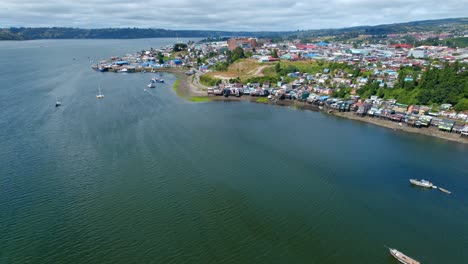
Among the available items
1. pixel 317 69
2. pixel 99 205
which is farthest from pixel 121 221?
pixel 317 69

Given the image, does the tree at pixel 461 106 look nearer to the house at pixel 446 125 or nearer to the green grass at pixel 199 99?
the house at pixel 446 125

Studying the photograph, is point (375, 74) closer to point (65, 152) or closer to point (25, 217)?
point (65, 152)

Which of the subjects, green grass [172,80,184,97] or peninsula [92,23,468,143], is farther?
green grass [172,80,184,97]

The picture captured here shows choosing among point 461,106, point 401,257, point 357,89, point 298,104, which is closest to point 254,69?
point 298,104

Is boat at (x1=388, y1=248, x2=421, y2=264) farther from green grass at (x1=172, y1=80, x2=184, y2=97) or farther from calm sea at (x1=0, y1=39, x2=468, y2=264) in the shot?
green grass at (x1=172, y1=80, x2=184, y2=97)

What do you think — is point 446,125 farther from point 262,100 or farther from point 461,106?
point 262,100

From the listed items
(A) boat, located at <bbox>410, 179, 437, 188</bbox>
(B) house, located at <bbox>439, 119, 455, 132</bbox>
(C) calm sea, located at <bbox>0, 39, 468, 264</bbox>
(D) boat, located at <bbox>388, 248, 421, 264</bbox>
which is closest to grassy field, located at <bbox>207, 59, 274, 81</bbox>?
(C) calm sea, located at <bbox>0, 39, 468, 264</bbox>

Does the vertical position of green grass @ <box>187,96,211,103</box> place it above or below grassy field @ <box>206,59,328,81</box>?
below
